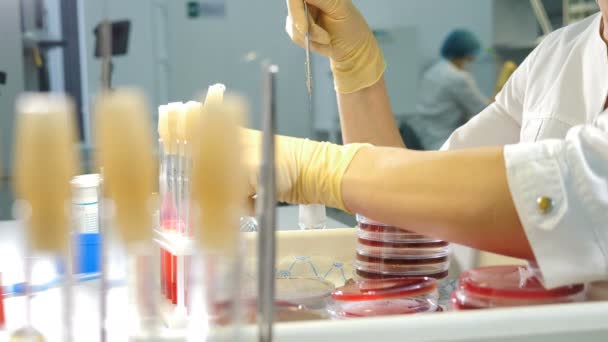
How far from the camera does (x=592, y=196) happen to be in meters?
0.80

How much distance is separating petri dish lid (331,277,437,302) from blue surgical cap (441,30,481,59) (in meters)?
3.64

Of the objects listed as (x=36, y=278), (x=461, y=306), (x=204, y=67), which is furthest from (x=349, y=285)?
(x=204, y=67)

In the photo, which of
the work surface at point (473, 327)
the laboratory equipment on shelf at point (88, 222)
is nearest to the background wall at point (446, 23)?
the laboratory equipment on shelf at point (88, 222)

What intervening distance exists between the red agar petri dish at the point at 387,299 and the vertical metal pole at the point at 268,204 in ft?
1.05

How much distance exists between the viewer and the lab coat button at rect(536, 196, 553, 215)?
2.61ft

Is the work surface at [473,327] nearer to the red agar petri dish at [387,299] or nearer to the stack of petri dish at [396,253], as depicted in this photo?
the red agar petri dish at [387,299]

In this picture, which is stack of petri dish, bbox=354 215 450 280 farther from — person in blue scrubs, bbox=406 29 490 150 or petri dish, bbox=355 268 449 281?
person in blue scrubs, bbox=406 29 490 150

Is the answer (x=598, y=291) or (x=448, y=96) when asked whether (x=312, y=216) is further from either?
(x=448, y=96)

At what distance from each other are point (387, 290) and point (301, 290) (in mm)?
110

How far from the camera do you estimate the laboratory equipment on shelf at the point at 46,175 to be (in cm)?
49

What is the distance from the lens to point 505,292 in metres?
0.79

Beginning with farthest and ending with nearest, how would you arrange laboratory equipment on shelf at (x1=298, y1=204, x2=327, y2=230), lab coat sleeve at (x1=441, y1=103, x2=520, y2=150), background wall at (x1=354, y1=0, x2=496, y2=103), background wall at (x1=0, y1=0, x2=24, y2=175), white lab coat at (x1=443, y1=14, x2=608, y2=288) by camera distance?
background wall at (x1=354, y1=0, x2=496, y2=103) → laboratory equipment on shelf at (x1=298, y1=204, x2=327, y2=230) → lab coat sleeve at (x1=441, y1=103, x2=520, y2=150) → background wall at (x1=0, y1=0, x2=24, y2=175) → white lab coat at (x1=443, y1=14, x2=608, y2=288)

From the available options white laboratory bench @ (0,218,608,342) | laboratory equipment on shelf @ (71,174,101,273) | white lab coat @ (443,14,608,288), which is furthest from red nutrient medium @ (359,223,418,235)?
laboratory equipment on shelf @ (71,174,101,273)

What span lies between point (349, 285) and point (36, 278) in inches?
23.1
